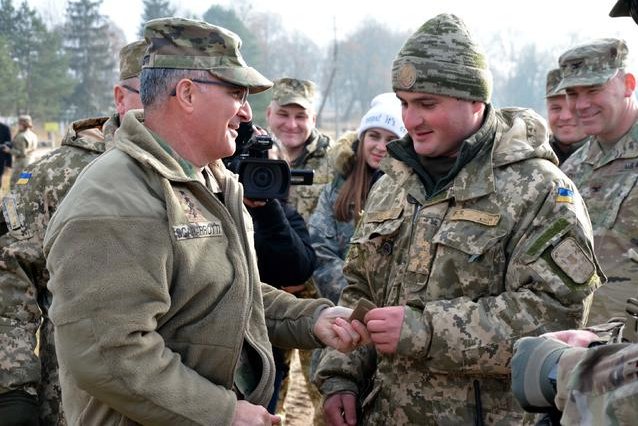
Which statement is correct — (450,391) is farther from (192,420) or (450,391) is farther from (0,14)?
(0,14)

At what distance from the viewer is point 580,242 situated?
2.92m

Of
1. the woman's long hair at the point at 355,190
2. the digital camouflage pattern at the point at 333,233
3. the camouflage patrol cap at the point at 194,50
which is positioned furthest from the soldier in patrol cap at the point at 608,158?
the camouflage patrol cap at the point at 194,50

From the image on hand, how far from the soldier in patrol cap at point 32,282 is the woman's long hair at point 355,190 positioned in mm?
1875

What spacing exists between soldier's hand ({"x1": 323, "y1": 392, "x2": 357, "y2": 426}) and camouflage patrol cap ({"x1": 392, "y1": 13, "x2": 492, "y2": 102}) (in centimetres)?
129

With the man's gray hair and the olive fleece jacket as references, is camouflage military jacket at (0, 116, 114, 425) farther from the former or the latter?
the man's gray hair

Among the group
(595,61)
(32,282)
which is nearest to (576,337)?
(32,282)

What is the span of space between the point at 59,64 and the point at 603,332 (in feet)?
141

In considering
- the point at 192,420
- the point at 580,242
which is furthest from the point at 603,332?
the point at 192,420

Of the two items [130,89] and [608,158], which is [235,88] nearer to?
[130,89]

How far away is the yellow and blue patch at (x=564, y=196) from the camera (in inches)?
117

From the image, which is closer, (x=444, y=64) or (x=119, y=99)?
(x=444, y=64)

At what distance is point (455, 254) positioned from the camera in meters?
3.08

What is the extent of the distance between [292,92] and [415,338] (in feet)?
12.9

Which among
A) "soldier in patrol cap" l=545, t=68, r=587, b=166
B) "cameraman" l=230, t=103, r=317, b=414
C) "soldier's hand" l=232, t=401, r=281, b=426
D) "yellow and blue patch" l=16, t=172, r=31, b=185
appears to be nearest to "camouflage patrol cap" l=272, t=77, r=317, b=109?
"soldier in patrol cap" l=545, t=68, r=587, b=166
